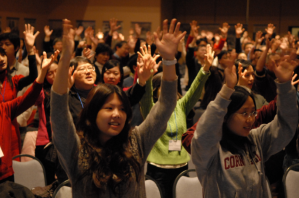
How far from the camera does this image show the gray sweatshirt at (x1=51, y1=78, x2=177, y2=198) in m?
1.27

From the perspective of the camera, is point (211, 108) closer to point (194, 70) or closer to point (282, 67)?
point (282, 67)

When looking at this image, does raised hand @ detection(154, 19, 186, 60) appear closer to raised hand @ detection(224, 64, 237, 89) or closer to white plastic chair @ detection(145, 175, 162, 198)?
raised hand @ detection(224, 64, 237, 89)

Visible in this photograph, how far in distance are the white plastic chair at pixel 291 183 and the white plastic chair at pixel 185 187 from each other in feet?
2.10

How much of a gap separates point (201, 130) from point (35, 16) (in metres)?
11.1

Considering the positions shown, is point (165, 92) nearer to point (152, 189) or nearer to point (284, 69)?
point (284, 69)

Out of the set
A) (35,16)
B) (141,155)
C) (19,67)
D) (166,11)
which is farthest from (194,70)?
(35,16)

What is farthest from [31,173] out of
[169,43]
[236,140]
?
[169,43]

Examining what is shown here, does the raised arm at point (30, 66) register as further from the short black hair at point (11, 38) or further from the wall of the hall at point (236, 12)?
the wall of the hall at point (236, 12)

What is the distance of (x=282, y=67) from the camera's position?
1603mm

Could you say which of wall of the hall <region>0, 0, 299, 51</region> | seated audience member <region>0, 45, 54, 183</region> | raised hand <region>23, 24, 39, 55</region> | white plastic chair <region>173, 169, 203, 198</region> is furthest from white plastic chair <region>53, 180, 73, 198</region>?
wall of the hall <region>0, 0, 299, 51</region>

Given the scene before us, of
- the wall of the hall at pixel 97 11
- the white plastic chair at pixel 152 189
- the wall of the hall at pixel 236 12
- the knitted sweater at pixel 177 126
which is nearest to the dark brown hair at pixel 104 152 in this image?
the white plastic chair at pixel 152 189

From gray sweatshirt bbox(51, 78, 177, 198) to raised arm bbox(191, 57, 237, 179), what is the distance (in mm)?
186

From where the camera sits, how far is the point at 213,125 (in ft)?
4.84

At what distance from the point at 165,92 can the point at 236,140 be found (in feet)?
1.70
